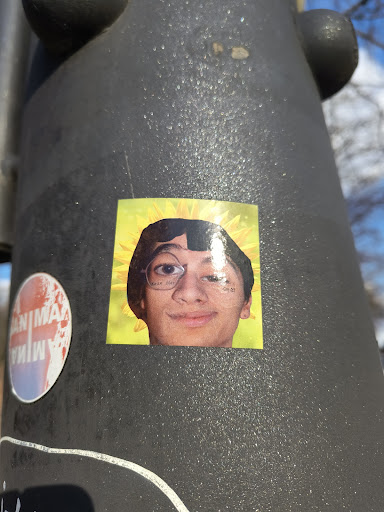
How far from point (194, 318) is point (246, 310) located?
196mm

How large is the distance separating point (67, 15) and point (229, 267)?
1.34 m

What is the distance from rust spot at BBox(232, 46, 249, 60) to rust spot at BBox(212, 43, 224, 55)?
0.18 feet

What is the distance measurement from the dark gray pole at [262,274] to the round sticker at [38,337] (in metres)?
0.01

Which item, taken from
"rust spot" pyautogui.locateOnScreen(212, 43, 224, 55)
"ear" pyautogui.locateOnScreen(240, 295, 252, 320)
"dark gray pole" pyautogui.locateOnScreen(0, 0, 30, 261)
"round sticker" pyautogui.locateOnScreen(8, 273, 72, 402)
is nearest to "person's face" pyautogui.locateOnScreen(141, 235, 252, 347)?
"ear" pyautogui.locateOnScreen(240, 295, 252, 320)

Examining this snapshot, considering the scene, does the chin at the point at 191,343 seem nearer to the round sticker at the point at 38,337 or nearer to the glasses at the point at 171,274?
the glasses at the point at 171,274

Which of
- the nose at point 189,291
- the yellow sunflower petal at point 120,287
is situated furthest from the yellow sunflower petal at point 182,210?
the yellow sunflower petal at point 120,287

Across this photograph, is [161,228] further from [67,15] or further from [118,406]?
[67,15]

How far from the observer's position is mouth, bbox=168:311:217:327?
74.9 inches

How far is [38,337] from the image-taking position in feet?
6.82

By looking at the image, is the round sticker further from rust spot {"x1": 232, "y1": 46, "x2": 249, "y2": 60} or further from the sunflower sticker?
rust spot {"x1": 232, "y1": 46, "x2": 249, "y2": 60}

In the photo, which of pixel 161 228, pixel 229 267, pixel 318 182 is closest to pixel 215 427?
pixel 229 267

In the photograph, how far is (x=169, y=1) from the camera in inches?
94.4

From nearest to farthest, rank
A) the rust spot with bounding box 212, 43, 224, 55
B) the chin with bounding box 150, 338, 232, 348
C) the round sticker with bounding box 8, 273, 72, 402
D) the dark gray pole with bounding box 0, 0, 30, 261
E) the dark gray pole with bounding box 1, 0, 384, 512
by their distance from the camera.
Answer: the dark gray pole with bounding box 1, 0, 384, 512, the chin with bounding box 150, 338, 232, 348, the round sticker with bounding box 8, 273, 72, 402, the rust spot with bounding box 212, 43, 224, 55, the dark gray pole with bounding box 0, 0, 30, 261

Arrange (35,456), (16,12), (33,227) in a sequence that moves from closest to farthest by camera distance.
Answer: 1. (35,456)
2. (33,227)
3. (16,12)
